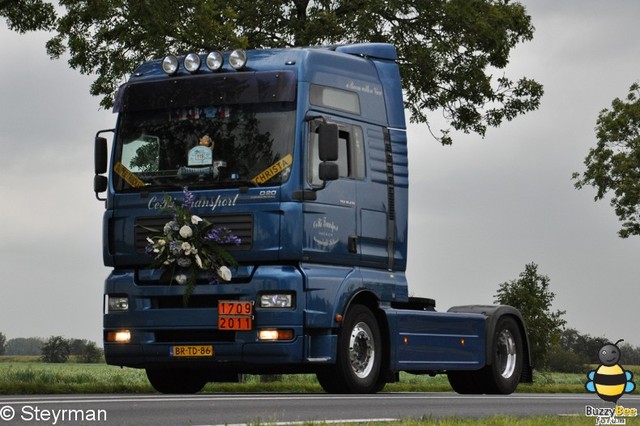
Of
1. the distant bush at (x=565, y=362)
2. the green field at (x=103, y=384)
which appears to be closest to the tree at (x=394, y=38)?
the green field at (x=103, y=384)

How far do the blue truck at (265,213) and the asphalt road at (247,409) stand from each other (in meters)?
0.99

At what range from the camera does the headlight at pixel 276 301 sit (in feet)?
52.4

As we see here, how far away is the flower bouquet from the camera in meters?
16.2

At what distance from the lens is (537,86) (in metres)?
30.7

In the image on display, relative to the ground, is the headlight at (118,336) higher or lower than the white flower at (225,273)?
lower

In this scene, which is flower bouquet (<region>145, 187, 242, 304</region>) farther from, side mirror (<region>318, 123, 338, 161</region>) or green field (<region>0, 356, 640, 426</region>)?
green field (<region>0, 356, 640, 426</region>)

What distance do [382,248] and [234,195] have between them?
7.69ft

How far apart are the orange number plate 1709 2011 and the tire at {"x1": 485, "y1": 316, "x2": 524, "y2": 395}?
198 inches

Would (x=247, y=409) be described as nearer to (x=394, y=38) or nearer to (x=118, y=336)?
(x=118, y=336)

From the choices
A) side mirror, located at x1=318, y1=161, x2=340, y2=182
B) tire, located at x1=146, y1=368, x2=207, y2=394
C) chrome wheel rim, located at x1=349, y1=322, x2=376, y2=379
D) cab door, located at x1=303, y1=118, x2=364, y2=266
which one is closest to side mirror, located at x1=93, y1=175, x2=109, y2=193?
tire, located at x1=146, y1=368, x2=207, y2=394

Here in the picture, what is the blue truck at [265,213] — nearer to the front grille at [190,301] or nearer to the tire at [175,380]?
the front grille at [190,301]

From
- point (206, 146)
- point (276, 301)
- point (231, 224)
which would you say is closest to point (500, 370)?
point (276, 301)

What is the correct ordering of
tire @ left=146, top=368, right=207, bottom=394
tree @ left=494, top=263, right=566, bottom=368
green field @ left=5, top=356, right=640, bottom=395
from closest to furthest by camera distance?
tire @ left=146, top=368, right=207, bottom=394 < green field @ left=5, top=356, right=640, bottom=395 < tree @ left=494, top=263, right=566, bottom=368

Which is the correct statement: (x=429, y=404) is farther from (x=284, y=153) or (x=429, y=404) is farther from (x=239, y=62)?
(x=239, y=62)
